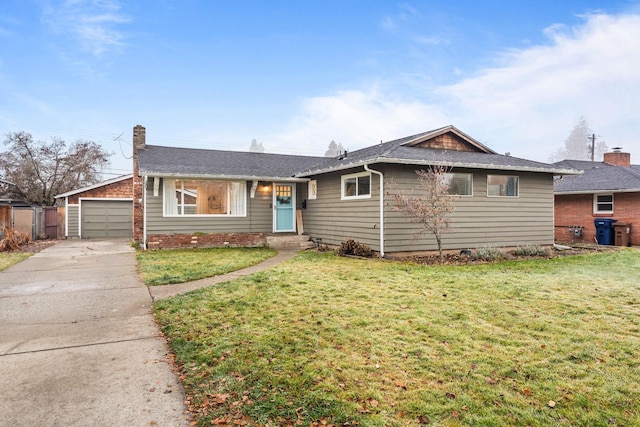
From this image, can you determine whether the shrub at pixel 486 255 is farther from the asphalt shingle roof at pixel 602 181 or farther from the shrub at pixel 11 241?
the shrub at pixel 11 241

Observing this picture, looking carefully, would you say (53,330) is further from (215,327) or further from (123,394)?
(123,394)

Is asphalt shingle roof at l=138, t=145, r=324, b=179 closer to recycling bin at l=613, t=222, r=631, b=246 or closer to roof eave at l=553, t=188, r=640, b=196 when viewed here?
roof eave at l=553, t=188, r=640, b=196

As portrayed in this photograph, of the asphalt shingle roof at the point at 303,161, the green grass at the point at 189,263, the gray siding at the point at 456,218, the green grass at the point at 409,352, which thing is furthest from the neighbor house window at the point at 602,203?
the green grass at the point at 189,263

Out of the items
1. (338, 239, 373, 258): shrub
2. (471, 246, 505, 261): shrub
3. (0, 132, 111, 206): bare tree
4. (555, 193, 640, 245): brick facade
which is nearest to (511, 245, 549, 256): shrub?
(471, 246, 505, 261): shrub

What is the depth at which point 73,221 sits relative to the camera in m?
18.5

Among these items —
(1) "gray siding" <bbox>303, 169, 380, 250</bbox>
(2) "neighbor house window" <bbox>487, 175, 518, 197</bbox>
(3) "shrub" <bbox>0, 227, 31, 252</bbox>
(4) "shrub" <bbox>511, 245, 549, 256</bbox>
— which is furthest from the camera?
(3) "shrub" <bbox>0, 227, 31, 252</bbox>

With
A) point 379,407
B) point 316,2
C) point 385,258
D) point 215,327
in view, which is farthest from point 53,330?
point 316,2

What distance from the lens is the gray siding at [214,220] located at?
41.2 feet

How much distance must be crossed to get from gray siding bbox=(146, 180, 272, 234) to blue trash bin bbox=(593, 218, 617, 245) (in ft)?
45.5

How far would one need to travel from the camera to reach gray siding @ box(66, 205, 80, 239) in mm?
18375

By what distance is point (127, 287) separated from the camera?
6.52 meters

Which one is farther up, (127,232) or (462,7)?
(462,7)

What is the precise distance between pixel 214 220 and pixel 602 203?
16.7m

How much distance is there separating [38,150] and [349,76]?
74.8ft
